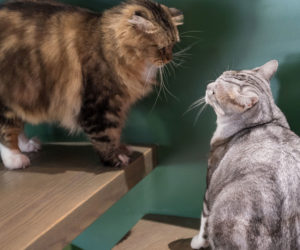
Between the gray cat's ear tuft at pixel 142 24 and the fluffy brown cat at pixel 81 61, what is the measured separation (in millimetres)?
16

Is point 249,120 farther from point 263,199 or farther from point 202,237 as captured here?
point 202,237

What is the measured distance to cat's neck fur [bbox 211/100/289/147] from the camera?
1.13 meters

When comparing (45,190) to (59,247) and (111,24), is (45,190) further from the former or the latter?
(111,24)

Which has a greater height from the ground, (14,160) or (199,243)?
(14,160)

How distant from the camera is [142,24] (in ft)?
4.04

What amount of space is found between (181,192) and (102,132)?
49 cm

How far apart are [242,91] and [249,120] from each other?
97 mm

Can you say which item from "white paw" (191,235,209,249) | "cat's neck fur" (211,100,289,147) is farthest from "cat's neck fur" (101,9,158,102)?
"white paw" (191,235,209,249)

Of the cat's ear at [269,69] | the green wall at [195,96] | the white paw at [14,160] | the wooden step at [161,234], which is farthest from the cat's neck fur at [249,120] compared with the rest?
the white paw at [14,160]

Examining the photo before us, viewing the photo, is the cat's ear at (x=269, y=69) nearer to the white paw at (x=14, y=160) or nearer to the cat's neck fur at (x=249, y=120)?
the cat's neck fur at (x=249, y=120)

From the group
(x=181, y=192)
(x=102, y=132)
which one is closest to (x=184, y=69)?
(x=102, y=132)

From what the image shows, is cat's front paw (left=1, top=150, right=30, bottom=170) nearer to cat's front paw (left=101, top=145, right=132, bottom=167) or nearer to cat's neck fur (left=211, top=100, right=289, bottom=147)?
cat's front paw (left=101, top=145, right=132, bottom=167)

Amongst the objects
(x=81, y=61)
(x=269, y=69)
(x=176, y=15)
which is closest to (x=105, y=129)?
(x=81, y=61)

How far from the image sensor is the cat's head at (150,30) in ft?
4.07
